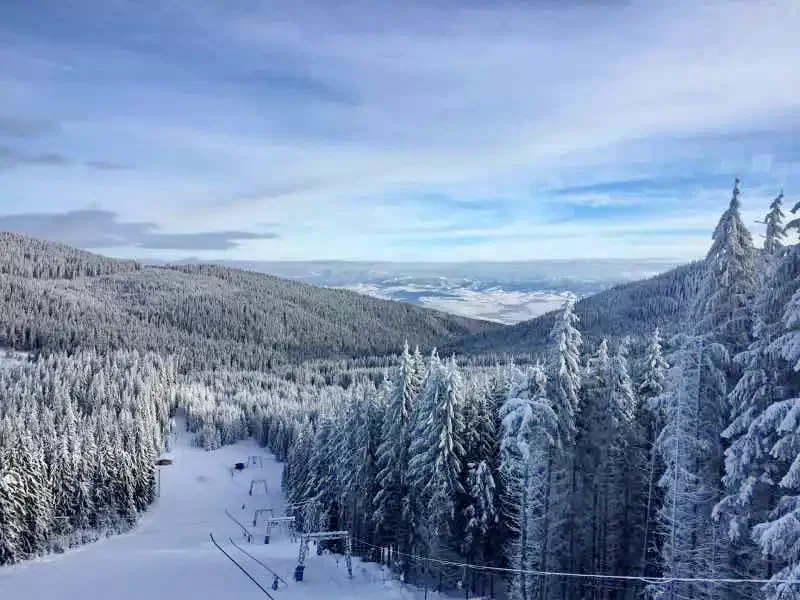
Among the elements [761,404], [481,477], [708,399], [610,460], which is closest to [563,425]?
[610,460]

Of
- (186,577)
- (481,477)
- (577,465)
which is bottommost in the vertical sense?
(186,577)

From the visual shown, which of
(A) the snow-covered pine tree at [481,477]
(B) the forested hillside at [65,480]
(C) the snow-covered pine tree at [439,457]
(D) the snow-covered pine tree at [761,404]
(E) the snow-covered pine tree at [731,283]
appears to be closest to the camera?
(D) the snow-covered pine tree at [761,404]

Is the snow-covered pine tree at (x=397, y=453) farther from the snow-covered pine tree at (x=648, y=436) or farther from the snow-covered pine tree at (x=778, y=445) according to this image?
the snow-covered pine tree at (x=778, y=445)

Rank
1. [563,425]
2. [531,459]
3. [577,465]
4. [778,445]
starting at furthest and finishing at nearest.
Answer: [577,465], [563,425], [531,459], [778,445]

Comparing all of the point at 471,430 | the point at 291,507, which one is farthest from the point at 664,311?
the point at 471,430

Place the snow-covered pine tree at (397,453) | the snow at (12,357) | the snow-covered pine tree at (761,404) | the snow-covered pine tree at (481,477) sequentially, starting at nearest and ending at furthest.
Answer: the snow-covered pine tree at (761,404)
the snow-covered pine tree at (481,477)
the snow-covered pine tree at (397,453)
the snow at (12,357)

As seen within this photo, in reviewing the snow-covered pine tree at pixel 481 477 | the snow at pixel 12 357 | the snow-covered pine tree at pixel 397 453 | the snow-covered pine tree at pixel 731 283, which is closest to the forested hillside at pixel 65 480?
the snow-covered pine tree at pixel 397 453

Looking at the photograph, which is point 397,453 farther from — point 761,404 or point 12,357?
point 12,357

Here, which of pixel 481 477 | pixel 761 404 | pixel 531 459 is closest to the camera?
pixel 761 404
